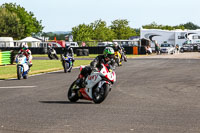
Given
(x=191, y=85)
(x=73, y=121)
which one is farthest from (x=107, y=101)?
(x=191, y=85)

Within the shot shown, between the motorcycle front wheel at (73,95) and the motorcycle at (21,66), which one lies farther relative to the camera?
the motorcycle at (21,66)

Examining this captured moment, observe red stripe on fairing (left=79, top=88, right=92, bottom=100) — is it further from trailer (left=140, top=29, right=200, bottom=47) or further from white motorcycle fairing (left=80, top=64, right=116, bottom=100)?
trailer (left=140, top=29, right=200, bottom=47)

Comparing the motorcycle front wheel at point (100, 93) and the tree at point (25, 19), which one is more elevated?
the tree at point (25, 19)

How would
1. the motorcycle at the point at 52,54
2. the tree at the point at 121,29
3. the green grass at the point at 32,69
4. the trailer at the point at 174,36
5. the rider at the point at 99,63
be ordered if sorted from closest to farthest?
the rider at the point at 99,63 < the green grass at the point at 32,69 < the motorcycle at the point at 52,54 < the trailer at the point at 174,36 < the tree at the point at 121,29

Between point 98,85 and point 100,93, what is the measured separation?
0.72 ft

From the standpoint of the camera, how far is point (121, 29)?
428ft

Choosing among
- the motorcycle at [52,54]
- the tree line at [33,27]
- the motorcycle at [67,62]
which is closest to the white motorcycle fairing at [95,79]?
the motorcycle at [67,62]

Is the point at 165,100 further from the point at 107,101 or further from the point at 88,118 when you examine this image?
the point at 88,118

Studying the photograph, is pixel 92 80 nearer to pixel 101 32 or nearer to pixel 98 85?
pixel 98 85

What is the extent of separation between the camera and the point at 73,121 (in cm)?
760

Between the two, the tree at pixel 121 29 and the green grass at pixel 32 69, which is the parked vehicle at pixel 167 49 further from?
the tree at pixel 121 29

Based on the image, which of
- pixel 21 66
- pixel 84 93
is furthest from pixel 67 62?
pixel 84 93

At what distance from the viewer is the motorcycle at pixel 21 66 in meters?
17.9

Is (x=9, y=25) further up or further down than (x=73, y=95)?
further up
